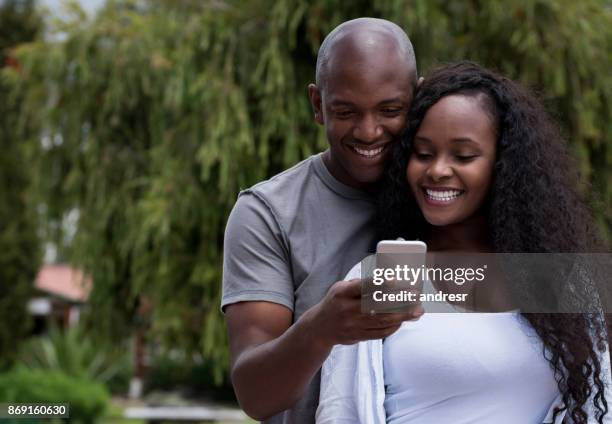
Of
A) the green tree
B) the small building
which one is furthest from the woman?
the small building

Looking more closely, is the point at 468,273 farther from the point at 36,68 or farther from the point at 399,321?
the point at 36,68

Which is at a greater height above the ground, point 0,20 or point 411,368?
point 0,20

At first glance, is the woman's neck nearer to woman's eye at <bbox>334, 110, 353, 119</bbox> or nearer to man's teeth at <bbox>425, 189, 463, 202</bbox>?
man's teeth at <bbox>425, 189, 463, 202</bbox>

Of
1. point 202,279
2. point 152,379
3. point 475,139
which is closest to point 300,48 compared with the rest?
point 202,279

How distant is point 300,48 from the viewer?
6.38 m

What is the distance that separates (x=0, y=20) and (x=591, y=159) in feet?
30.7

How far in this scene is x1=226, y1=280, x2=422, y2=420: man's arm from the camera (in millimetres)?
1553

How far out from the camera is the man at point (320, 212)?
6.60 feet

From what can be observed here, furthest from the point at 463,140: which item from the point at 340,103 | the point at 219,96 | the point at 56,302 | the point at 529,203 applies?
the point at 56,302

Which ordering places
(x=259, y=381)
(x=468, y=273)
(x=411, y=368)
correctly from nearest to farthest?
(x=259, y=381)
(x=411, y=368)
(x=468, y=273)

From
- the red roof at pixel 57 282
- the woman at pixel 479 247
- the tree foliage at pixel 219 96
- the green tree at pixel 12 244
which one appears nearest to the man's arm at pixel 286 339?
the woman at pixel 479 247

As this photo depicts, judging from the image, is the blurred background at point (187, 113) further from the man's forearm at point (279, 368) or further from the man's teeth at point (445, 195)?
the man's forearm at point (279, 368)

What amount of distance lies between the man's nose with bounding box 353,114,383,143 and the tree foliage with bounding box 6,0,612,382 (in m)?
3.79

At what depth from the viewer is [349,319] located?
156cm
